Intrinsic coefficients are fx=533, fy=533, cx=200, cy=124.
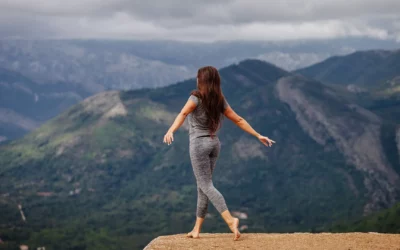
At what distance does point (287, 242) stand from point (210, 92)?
22.5 feet

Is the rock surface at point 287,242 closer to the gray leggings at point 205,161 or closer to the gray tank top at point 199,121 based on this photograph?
the gray leggings at point 205,161

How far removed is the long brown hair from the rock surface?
14.7 ft

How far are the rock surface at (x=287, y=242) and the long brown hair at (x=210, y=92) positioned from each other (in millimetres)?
4470

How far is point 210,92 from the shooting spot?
66.3 feet

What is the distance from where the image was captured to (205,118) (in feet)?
67.1

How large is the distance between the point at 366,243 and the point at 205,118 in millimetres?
8309

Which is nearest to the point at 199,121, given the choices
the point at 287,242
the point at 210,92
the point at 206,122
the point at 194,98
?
the point at 206,122

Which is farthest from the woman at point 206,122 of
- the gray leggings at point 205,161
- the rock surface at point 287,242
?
the rock surface at point 287,242

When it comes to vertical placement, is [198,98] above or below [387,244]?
above

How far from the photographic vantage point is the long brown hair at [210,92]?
66.3ft

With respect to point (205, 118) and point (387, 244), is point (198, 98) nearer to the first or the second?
point (205, 118)

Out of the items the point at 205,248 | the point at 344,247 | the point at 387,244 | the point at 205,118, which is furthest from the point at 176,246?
the point at 387,244

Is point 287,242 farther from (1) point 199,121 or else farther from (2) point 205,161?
(1) point 199,121

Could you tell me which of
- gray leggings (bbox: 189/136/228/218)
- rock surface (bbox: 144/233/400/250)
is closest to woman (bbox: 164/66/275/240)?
gray leggings (bbox: 189/136/228/218)
